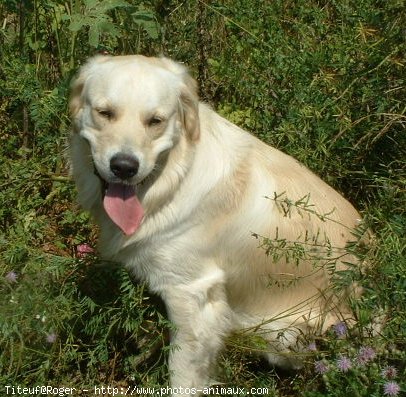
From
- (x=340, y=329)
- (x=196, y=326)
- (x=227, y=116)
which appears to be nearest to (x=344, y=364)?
(x=340, y=329)

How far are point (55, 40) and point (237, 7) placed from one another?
1.15m

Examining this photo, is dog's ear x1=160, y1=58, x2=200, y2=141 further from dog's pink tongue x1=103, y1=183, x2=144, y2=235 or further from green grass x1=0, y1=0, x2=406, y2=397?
green grass x1=0, y1=0, x2=406, y2=397

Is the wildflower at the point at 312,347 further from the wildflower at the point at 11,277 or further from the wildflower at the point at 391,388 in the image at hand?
the wildflower at the point at 11,277

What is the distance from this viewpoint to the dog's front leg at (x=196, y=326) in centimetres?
307

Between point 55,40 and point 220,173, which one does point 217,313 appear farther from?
point 55,40

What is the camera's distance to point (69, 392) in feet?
10.0

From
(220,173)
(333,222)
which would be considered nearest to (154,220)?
(220,173)

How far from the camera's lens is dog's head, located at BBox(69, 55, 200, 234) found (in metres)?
2.71

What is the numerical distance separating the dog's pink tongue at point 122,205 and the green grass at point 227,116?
0.30 m

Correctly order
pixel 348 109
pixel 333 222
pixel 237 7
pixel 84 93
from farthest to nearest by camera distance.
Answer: pixel 237 7 → pixel 348 109 → pixel 333 222 → pixel 84 93

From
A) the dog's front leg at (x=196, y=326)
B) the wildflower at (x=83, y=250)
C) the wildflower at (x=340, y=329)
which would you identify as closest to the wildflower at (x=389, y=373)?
the wildflower at (x=340, y=329)

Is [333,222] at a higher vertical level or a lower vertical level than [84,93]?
lower

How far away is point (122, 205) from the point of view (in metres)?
2.91

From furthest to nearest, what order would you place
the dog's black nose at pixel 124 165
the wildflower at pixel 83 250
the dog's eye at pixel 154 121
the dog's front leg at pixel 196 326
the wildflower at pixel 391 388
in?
the wildflower at pixel 83 250 < the dog's front leg at pixel 196 326 < the dog's eye at pixel 154 121 < the dog's black nose at pixel 124 165 < the wildflower at pixel 391 388
